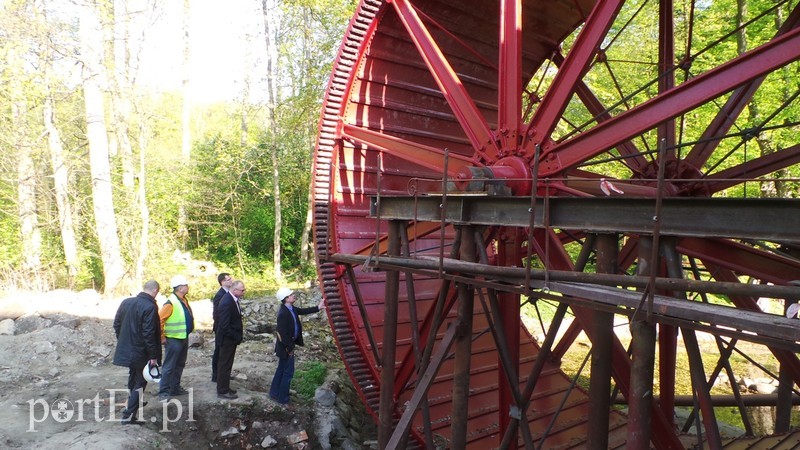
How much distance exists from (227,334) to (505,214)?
152 inches

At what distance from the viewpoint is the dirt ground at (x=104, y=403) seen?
18.7ft

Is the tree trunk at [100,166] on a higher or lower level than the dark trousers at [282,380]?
higher

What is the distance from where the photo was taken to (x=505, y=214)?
400cm

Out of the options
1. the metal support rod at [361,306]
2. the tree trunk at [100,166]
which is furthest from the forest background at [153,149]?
A: the metal support rod at [361,306]

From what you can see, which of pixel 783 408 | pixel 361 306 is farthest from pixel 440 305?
pixel 783 408

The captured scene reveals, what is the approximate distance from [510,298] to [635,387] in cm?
227

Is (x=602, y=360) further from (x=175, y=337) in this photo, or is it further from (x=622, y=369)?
(x=175, y=337)

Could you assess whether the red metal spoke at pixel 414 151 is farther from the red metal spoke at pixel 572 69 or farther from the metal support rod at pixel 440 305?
the metal support rod at pixel 440 305

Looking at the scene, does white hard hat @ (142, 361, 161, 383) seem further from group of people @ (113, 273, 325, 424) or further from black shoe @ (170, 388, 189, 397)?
black shoe @ (170, 388, 189, 397)

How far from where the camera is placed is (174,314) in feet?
20.7

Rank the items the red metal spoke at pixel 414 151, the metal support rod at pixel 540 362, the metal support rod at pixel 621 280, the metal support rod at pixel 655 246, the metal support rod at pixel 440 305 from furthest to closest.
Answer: the red metal spoke at pixel 414 151 → the metal support rod at pixel 440 305 → the metal support rod at pixel 540 362 → the metal support rod at pixel 655 246 → the metal support rod at pixel 621 280

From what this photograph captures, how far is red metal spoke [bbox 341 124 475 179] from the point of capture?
17.9 ft

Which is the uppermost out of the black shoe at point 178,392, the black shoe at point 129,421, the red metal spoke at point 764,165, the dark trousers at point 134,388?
the red metal spoke at point 764,165

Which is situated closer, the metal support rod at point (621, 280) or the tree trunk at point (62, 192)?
the metal support rod at point (621, 280)
